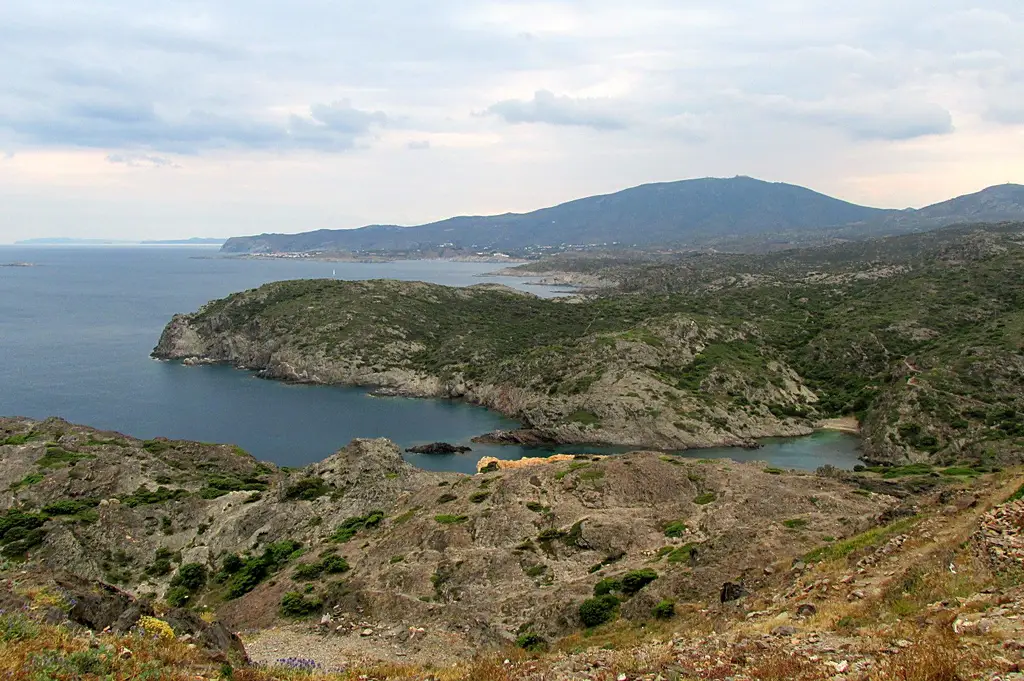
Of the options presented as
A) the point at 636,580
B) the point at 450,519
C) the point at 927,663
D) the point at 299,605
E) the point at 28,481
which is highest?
the point at 927,663

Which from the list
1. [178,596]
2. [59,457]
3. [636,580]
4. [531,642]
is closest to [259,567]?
[178,596]

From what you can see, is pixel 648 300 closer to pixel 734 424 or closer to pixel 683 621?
pixel 734 424

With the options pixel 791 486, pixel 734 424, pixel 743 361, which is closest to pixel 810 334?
pixel 743 361

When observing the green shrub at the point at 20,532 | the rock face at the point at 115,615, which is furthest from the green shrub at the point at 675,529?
the green shrub at the point at 20,532

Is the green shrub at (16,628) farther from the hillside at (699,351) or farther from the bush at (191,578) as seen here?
the hillside at (699,351)

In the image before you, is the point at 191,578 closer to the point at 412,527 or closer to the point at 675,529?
the point at 412,527

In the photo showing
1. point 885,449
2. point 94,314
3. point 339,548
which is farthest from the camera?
point 94,314

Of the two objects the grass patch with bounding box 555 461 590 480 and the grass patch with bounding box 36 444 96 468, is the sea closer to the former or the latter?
the grass patch with bounding box 36 444 96 468
